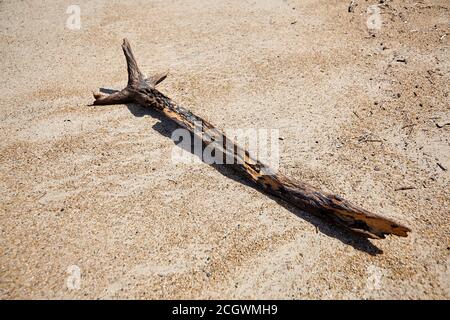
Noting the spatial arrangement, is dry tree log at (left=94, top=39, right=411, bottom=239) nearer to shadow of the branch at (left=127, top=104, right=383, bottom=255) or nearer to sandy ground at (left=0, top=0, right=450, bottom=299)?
shadow of the branch at (left=127, top=104, right=383, bottom=255)

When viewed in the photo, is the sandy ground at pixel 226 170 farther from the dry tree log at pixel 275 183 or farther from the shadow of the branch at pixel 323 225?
the dry tree log at pixel 275 183

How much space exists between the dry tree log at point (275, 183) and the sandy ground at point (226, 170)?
0.16 meters

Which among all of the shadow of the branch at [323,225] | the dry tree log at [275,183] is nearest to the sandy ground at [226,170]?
the shadow of the branch at [323,225]

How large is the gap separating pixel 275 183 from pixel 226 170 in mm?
702

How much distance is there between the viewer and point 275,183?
12.2 feet

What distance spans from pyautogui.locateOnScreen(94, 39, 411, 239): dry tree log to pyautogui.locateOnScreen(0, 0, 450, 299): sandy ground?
16 cm

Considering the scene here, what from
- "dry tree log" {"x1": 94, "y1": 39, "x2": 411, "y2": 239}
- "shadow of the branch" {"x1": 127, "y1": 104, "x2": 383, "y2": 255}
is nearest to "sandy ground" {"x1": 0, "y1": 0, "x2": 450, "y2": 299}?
"shadow of the branch" {"x1": 127, "y1": 104, "x2": 383, "y2": 255}

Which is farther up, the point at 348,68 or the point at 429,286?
the point at 348,68

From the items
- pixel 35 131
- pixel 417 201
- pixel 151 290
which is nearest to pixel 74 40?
pixel 35 131

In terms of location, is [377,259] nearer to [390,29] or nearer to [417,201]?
[417,201]

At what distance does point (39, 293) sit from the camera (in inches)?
119

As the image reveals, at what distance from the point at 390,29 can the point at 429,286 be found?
17.2 feet
